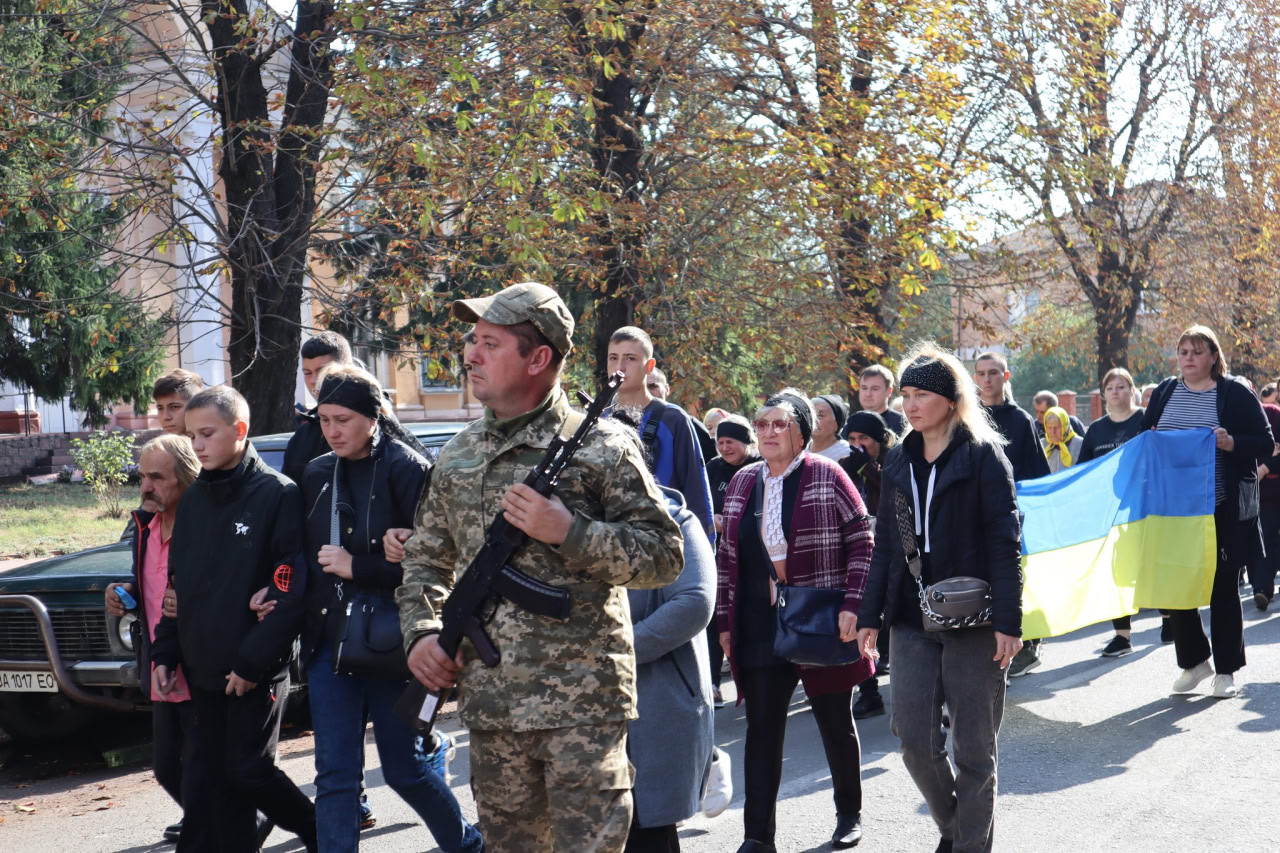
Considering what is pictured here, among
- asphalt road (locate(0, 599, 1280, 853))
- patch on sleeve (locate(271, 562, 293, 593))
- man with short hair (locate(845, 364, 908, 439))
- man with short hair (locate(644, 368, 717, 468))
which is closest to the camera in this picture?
patch on sleeve (locate(271, 562, 293, 593))

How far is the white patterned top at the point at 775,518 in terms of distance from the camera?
5.60 metres

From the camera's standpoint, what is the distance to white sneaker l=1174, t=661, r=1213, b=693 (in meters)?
8.18

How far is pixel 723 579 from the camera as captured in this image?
5.50 meters

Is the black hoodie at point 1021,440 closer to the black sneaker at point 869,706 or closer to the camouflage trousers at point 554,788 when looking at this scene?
the black sneaker at point 869,706

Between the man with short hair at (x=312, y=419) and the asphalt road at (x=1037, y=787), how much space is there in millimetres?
1708

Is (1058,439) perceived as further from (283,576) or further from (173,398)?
(283,576)

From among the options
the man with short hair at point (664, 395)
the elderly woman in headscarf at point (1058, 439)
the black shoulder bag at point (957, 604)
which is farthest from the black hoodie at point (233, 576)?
the elderly woman in headscarf at point (1058, 439)

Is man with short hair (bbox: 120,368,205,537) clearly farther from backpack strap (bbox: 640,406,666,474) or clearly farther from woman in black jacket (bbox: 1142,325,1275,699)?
woman in black jacket (bbox: 1142,325,1275,699)

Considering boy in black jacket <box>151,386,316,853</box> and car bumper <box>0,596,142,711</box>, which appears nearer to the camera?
boy in black jacket <box>151,386,316,853</box>

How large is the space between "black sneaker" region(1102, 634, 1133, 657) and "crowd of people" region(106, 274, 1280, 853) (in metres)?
4.79

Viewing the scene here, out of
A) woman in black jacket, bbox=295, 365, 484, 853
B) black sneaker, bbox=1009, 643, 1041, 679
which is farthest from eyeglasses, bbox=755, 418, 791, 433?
black sneaker, bbox=1009, 643, 1041, 679

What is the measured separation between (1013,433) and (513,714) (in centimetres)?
590

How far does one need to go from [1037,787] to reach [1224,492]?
2.96 meters

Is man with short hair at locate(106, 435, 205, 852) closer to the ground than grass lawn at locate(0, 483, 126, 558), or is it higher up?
higher up
